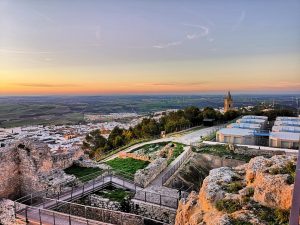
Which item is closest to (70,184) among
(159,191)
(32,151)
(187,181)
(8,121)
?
(32,151)

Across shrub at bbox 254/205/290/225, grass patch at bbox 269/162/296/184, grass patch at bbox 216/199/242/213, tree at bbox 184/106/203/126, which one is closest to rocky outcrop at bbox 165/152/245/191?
grass patch at bbox 269/162/296/184

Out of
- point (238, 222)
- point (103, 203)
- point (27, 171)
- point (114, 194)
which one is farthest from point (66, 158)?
point (238, 222)

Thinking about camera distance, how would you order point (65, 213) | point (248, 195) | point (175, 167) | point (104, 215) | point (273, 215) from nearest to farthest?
point (273, 215), point (248, 195), point (104, 215), point (65, 213), point (175, 167)

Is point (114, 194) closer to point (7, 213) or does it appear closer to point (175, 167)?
point (7, 213)

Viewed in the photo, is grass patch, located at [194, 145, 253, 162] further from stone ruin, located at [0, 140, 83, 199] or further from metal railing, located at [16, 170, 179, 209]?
stone ruin, located at [0, 140, 83, 199]

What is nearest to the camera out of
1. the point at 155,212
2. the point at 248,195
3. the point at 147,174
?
the point at 248,195

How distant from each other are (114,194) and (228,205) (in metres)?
9.11

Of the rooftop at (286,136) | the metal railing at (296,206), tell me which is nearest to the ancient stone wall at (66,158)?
the rooftop at (286,136)

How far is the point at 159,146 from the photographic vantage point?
27594mm

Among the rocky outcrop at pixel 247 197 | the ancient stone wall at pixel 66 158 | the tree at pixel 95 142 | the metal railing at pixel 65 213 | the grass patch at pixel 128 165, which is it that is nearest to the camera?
the rocky outcrop at pixel 247 197

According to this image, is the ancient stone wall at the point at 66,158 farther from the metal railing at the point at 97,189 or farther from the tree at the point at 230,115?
the tree at the point at 230,115

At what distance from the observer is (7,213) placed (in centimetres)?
1406

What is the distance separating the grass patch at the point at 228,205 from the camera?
23.9 feet

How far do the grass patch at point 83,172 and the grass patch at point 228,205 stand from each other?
424 inches
